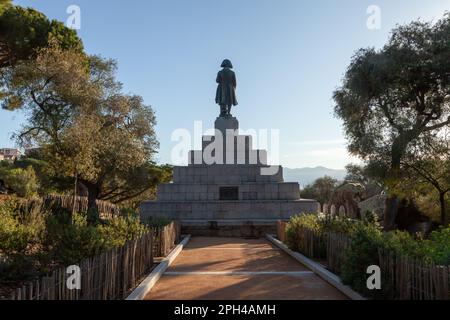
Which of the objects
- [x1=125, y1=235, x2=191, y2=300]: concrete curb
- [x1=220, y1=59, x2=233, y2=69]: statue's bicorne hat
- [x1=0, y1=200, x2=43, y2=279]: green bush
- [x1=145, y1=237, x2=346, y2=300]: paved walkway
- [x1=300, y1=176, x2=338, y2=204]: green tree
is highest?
[x1=220, y1=59, x2=233, y2=69]: statue's bicorne hat

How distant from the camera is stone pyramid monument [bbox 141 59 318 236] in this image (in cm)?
2158

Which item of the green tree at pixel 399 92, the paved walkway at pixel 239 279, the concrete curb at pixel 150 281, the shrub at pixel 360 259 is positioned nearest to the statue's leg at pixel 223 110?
the green tree at pixel 399 92

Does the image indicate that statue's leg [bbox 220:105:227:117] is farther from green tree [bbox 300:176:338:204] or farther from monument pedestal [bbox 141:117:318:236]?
green tree [bbox 300:176:338:204]

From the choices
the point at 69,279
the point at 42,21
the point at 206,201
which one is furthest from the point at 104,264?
Answer: the point at 42,21

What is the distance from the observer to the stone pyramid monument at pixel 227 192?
21578 millimetres

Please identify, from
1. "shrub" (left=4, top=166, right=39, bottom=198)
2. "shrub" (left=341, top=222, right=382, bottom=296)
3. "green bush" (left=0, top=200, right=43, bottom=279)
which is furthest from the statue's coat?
"shrub" (left=341, top=222, right=382, bottom=296)

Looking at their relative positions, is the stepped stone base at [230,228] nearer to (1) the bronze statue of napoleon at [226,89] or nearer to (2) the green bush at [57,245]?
(2) the green bush at [57,245]

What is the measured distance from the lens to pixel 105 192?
45.0 m

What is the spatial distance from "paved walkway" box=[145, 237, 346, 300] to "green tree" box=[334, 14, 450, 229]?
9.28 metres

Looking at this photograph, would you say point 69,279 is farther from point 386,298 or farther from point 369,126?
point 369,126

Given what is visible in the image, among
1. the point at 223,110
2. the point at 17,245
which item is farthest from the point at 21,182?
the point at 17,245

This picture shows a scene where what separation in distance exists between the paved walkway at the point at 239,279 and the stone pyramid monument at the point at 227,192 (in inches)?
256

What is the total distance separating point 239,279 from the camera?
32.0ft

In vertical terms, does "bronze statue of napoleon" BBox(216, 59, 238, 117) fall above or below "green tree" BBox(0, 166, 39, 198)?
above
